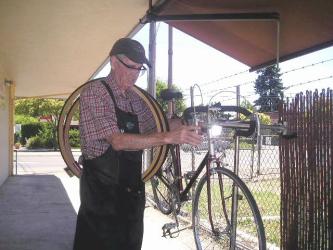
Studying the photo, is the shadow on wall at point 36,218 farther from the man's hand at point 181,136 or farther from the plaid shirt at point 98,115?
the man's hand at point 181,136

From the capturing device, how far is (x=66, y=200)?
8758 mm

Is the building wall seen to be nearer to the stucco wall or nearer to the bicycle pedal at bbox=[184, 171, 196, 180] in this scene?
the stucco wall

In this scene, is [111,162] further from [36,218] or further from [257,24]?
[36,218]

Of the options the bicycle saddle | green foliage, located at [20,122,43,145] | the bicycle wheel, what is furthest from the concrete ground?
green foliage, located at [20,122,43,145]

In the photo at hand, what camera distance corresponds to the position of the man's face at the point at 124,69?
2961 millimetres

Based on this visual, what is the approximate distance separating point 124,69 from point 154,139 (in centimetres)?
59

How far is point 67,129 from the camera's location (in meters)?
3.68

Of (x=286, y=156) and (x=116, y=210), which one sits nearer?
(x=116, y=210)

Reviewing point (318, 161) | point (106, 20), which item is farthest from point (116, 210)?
point (106, 20)

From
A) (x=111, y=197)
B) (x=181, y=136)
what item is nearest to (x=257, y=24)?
(x=181, y=136)

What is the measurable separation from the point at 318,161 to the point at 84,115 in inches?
68.5

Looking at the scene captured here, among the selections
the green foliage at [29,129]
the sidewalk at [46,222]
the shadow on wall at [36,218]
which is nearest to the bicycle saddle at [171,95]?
the sidewalk at [46,222]

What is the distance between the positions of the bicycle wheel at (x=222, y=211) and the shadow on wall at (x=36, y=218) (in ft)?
6.38

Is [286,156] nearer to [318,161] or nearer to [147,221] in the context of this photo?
[318,161]
